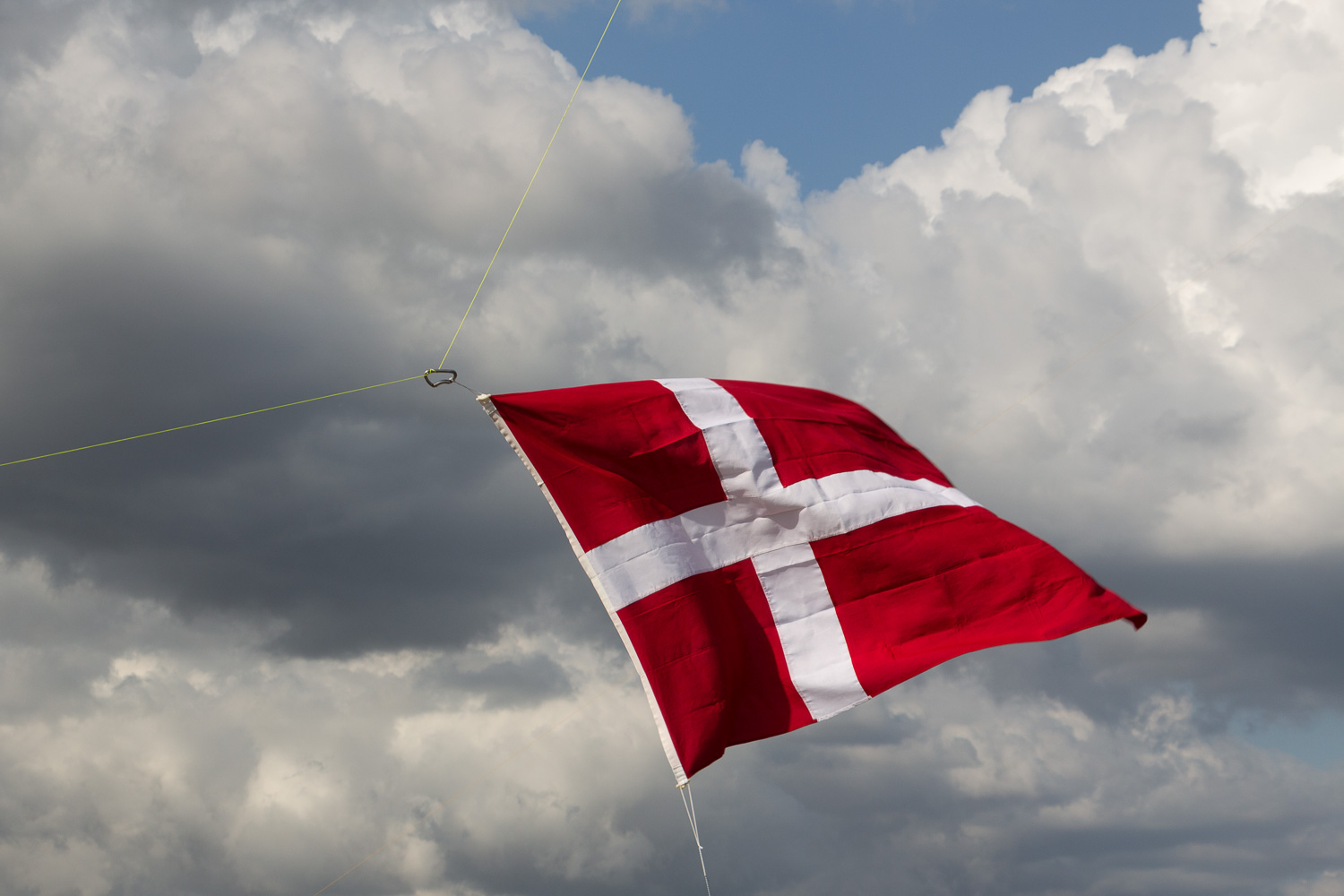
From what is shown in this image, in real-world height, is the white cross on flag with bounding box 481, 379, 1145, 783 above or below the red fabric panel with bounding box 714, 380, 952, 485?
below

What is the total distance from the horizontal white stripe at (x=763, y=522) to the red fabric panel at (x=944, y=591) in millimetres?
338

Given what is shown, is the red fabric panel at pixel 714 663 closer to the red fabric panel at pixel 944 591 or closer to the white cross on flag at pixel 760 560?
the white cross on flag at pixel 760 560

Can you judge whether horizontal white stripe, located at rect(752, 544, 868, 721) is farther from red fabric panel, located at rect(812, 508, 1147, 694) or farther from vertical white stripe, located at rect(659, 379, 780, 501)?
vertical white stripe, located at rect(659, 379, 780, 501)

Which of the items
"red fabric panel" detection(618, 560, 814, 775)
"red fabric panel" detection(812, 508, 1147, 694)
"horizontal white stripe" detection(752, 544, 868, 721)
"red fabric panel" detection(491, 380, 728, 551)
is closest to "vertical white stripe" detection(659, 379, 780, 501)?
"red fabric panel" detection(491, 380, 728, 551)

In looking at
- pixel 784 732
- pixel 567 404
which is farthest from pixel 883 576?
pixel 567 404

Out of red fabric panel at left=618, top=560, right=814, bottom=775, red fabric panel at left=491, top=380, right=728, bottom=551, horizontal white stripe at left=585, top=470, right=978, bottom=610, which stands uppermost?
red fabric panel at left=491, top=380, right=728, bottom=551

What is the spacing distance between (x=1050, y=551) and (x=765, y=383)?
686 centimetres

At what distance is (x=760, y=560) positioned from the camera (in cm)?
2498

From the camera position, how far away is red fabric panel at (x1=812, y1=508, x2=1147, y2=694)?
925 inches

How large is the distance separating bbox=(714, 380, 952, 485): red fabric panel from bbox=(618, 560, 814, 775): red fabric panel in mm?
2416

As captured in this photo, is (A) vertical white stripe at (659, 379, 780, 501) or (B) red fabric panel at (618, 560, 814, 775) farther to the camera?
(A) vertical white stripe at (659, 379, 780, 501)

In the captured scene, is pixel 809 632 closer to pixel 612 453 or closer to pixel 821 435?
pixel 821 435

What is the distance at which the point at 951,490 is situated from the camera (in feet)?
86.6

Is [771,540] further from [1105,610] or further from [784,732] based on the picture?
[1105,610]
